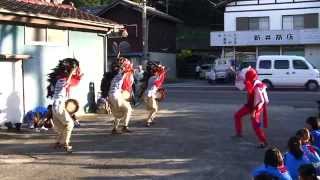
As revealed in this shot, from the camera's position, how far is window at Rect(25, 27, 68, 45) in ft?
52.2

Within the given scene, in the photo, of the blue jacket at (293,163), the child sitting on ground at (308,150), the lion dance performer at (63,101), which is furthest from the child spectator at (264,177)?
the lion dance performer at (63,101)

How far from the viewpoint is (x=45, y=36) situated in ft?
54.5

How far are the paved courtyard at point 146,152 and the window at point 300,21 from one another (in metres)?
28.7

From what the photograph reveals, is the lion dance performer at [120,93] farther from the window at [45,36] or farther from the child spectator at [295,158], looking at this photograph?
the child spectator at [295,158]

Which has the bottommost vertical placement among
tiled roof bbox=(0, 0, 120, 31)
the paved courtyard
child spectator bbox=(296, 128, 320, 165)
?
the paved courtyard

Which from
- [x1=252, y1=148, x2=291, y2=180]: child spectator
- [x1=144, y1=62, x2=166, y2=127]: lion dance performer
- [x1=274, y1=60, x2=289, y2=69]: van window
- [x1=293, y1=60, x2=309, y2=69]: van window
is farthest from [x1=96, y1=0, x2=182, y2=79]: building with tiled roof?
[x1=252, y1=148, x2=291, y2=180]: child spectator

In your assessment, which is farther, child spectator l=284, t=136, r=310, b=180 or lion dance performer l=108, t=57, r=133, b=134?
lion dance performer l=108, t=57, r=133, b=134

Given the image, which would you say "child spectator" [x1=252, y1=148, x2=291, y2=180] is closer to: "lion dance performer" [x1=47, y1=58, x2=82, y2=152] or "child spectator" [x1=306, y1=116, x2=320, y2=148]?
"child spectator" [x1=306, y1=116, x2=320, y2=148]

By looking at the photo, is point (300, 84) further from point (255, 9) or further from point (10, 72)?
point (10, 72)

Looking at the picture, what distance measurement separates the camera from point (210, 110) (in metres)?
19.8

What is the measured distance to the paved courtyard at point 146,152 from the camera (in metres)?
9.95

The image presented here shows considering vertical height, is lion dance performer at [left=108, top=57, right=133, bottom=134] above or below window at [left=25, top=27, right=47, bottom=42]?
below

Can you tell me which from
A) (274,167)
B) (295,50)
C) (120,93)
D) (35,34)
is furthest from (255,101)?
(295,50)

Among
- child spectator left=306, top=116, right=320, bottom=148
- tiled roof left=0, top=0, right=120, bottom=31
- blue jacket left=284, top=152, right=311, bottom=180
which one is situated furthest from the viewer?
tiled roof left=0, top=0, right=120, bottom=31
